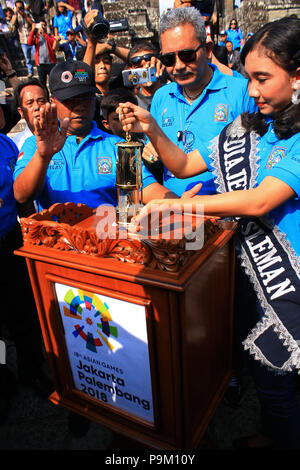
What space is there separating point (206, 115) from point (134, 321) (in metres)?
1.31

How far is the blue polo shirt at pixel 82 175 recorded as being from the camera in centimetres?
166

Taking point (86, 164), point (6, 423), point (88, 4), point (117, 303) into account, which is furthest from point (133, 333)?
point (88, 4)

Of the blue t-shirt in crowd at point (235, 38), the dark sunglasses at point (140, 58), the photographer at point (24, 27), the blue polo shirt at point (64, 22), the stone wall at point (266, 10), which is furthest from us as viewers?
the stone wall at point (266, 10)

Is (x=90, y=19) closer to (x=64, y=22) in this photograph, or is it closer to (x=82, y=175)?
(x=82, y=175)

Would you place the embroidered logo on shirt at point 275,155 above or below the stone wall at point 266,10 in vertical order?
below

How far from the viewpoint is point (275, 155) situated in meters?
1.15

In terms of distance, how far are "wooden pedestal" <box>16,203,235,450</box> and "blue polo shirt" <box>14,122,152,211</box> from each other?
25 centimetres

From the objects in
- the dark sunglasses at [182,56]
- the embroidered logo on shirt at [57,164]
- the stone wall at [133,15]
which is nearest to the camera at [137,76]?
the dark sunglasses at [182,56]

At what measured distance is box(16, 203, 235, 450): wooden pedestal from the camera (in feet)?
3.34

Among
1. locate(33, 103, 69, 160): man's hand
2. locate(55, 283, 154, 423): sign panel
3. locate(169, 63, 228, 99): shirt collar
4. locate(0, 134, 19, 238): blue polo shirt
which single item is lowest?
locate(55, 283, 154, 423): sign panel

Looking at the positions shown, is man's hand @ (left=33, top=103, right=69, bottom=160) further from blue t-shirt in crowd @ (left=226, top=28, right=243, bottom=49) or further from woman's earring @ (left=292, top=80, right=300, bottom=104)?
blue t-shirt in crowd @ (left=226, top=28, right=243, bottom=49)

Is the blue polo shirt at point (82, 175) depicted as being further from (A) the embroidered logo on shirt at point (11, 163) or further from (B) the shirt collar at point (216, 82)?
(B) the shirt collar at point (216, 82)

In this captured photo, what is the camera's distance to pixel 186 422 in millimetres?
1146

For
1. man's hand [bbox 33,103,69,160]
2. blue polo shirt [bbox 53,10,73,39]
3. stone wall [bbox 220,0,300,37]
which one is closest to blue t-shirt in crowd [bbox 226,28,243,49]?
stone wall [bbox 220,0,300,37]
